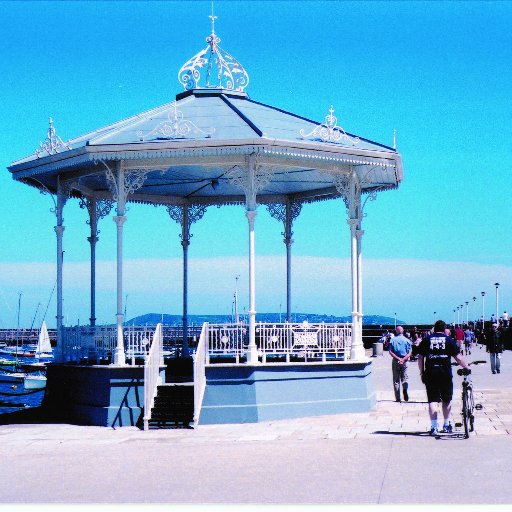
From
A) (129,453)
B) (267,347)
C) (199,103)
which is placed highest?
(199,103)

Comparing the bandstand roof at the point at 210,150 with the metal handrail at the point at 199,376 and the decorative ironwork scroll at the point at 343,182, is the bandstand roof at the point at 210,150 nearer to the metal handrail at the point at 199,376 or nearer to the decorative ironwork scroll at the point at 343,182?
the decorative ironwork scroll at the point at 343,182

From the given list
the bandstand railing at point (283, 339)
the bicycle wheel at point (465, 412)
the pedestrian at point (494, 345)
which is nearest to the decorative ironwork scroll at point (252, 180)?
the bandstand railing at point (283, 339)

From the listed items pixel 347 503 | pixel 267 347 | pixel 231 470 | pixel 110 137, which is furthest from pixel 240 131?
pixel 347 503

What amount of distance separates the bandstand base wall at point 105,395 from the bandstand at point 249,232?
2cm

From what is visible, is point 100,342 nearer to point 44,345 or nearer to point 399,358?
point 399,358

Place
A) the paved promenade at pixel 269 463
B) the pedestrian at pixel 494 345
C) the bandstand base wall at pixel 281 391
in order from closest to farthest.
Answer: the paved promenade at pixel 269 463
the bandstand base wall at pixel 281 391
the pedestrian at pixel 494 345

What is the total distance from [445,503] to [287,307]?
15.4m

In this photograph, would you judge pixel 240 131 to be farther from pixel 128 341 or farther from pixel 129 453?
pixel 129 453

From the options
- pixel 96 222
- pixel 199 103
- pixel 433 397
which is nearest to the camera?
pixel 433 397

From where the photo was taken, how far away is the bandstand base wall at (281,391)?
17.7 m

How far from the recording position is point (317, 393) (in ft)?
61.4

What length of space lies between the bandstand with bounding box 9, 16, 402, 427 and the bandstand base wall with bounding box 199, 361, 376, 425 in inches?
0.8

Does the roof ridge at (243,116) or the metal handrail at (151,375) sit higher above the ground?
the roof ridge at (243,116)

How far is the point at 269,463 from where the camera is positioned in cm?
1208
